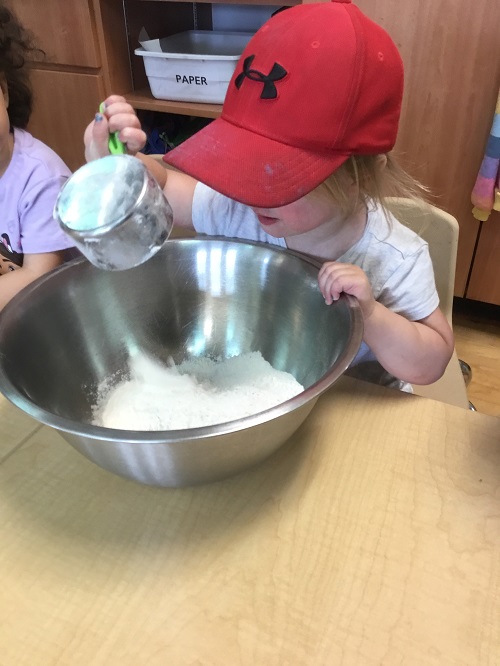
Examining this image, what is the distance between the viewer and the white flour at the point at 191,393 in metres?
0.57

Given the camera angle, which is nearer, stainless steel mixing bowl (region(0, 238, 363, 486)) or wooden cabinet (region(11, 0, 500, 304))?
stainless steel mixing bowl (region(0, 238, 363, 486))

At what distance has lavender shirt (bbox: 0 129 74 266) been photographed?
937 millimetres

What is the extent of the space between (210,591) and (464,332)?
1.45 m

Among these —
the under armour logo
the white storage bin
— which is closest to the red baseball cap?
the under armour logo

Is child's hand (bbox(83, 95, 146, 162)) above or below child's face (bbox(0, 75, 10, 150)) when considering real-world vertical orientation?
above

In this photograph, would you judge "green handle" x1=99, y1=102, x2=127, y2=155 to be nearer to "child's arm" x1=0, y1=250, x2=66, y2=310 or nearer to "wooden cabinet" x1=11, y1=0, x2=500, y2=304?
"child's arm" x1=0, y1=250, x2=66, y2=310

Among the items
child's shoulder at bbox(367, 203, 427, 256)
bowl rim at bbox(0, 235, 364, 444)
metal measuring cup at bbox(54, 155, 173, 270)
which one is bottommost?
child's shoulder at bbox(367, 203, 427, 256)

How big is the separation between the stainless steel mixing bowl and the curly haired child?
322 mm

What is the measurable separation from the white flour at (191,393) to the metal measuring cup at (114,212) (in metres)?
0.16

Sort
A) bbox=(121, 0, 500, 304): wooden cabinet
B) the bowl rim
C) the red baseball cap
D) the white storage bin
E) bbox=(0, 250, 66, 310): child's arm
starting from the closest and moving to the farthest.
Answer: the bowl rim
the red baseball cap
bbox=(0, 250, 66, 310): child's arm
bbox=(121, 0, 500, 304): wooden cabinet
the white storage bin

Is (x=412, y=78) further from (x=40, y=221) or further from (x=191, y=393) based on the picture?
(x=191, y=393)

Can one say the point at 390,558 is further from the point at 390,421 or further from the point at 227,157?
the point at 227,157

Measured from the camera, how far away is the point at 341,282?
1.82 feet

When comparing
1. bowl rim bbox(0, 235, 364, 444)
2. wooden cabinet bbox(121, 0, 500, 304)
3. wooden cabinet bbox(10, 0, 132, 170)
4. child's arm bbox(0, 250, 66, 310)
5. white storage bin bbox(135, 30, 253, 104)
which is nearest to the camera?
bowl rim bbox(0, 235, 364, 444)
